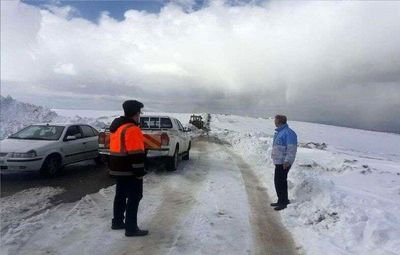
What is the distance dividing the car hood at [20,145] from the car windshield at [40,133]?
400mm

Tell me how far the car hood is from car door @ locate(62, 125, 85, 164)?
630 mm

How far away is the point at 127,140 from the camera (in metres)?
6.05

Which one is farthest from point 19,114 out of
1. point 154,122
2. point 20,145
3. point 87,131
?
point 20,145

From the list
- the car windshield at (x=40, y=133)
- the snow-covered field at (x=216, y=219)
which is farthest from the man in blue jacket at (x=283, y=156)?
the car windshield at (x=40, y=133)

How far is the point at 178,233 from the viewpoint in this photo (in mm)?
6438

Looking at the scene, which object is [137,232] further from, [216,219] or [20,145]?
[20,145]

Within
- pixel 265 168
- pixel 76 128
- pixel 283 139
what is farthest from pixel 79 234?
pixel 265 168

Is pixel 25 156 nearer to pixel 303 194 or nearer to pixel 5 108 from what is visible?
pixel 303 194

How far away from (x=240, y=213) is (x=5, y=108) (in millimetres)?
26308

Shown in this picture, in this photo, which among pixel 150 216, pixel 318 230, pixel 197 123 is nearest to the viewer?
pixel 318 230

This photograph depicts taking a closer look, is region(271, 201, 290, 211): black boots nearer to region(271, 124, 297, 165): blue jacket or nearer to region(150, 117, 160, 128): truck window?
region(271, 124, 297, 165): blue jacket

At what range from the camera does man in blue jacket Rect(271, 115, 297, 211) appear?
855 centimetres

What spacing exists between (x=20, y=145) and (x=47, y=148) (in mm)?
718

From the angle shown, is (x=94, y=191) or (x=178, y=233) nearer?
(x=178, y=233)
